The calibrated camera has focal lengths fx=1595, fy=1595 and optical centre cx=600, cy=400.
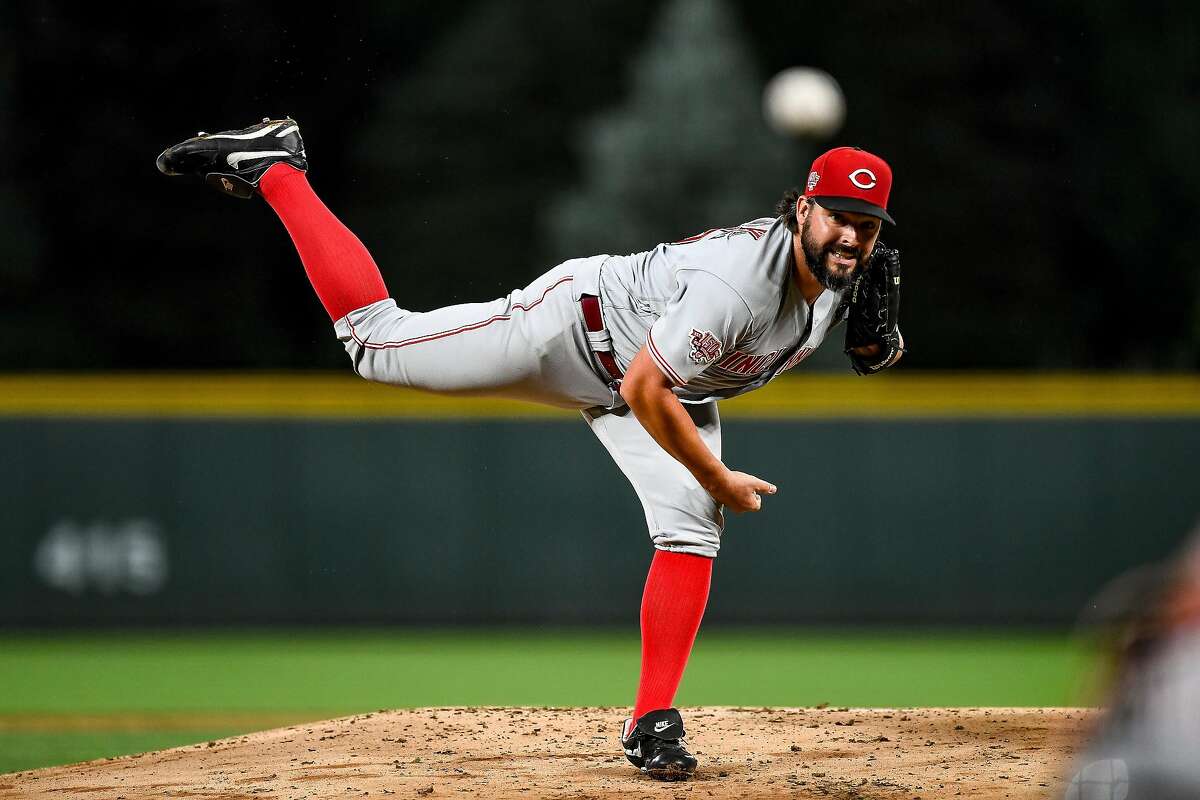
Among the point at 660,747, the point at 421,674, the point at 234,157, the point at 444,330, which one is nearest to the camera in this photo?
the point at 660,747

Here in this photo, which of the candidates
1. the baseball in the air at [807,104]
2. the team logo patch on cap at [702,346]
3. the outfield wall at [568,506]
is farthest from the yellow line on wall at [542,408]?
the baseball in the air at [807,104]

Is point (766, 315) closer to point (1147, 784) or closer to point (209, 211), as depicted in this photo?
point (1147, 784)

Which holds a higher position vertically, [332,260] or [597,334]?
[332,260]

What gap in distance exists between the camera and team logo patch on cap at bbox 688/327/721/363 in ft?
10.9

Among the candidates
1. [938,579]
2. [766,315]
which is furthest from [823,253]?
[938,579]

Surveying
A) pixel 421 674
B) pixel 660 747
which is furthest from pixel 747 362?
pixel 421 674

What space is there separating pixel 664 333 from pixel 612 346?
16.1 inches

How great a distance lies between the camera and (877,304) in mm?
3709

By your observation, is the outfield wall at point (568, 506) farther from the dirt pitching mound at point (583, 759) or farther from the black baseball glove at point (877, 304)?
the black baseball glove at point (877, 304)

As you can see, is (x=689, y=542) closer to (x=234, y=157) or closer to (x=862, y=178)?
(x=862, y=178)

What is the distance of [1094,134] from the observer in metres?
20.6

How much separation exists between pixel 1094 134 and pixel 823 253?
1847cm

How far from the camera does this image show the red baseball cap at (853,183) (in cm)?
336

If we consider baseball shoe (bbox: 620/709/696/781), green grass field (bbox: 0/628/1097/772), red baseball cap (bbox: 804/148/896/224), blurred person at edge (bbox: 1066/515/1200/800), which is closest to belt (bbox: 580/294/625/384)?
red baseball cap (bbox: 804/148/896/224)
